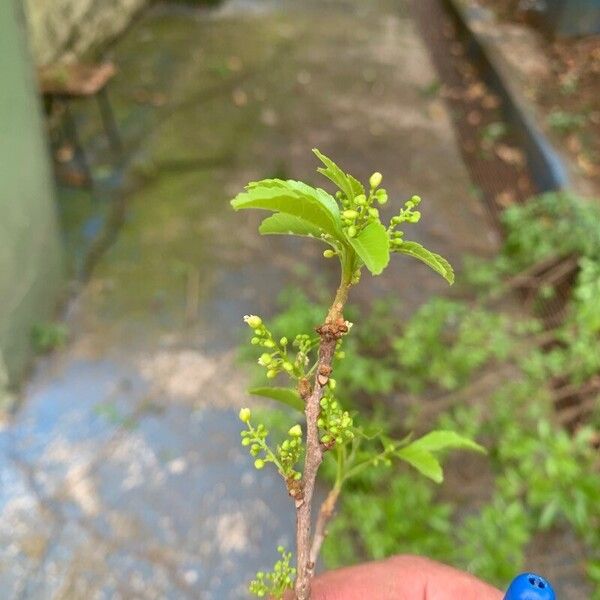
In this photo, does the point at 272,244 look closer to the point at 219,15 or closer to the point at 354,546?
the point at 354,546

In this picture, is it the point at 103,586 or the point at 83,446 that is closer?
the point at 103,586

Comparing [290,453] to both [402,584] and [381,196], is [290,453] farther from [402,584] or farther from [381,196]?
[402,584]

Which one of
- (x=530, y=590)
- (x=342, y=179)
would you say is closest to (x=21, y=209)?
(x=342, y=179)

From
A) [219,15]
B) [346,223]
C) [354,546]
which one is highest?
[346,223]

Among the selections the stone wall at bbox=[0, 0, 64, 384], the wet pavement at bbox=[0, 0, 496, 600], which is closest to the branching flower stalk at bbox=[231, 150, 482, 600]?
the wet pavement at bbox=[0, 0, 496, 600]

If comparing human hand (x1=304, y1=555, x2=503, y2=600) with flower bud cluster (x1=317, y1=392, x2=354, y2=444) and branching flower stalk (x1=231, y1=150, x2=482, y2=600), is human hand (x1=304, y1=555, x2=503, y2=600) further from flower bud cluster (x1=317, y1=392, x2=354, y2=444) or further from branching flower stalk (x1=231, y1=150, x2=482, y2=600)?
flower bud cluster (x1=317, y1=392, x2=354, y2=444)

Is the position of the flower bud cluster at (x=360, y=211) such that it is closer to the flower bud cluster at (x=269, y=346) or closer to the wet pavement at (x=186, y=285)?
the flower bud cluster at (x=269, y=346)

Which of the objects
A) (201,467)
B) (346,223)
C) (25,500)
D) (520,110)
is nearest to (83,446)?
(25,500)
